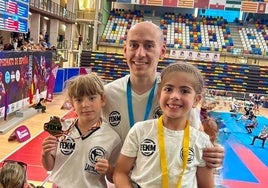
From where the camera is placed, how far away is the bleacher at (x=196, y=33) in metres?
26.5

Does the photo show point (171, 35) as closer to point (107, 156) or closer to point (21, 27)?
point (21, 27)

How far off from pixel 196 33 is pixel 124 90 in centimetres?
2744

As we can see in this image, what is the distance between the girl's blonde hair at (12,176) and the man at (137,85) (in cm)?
74

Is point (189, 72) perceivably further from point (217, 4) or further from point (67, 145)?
point (217, 4)

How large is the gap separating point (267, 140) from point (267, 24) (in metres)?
22.3

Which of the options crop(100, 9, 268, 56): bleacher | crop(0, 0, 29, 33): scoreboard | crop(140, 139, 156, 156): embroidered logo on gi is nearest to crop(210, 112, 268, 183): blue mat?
crop(140, 139, 156, 156): embroidered logo on gi

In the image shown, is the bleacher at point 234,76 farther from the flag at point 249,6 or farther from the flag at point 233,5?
the flag at point 233,5

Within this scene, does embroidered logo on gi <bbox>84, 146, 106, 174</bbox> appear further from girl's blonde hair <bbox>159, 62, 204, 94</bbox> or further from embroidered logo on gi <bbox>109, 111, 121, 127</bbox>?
girl's blonde hair <bbox>159, 62, 204, 94</bbox>

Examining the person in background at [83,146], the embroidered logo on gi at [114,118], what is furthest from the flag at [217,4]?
the person in background at [83,146]

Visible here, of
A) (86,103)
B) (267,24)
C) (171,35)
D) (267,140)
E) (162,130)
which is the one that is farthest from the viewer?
(267,24)

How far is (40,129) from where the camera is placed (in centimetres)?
879

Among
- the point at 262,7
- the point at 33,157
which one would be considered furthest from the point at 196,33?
the point at 33,157

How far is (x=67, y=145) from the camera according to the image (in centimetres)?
221

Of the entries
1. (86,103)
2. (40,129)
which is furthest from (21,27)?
(86,103)
